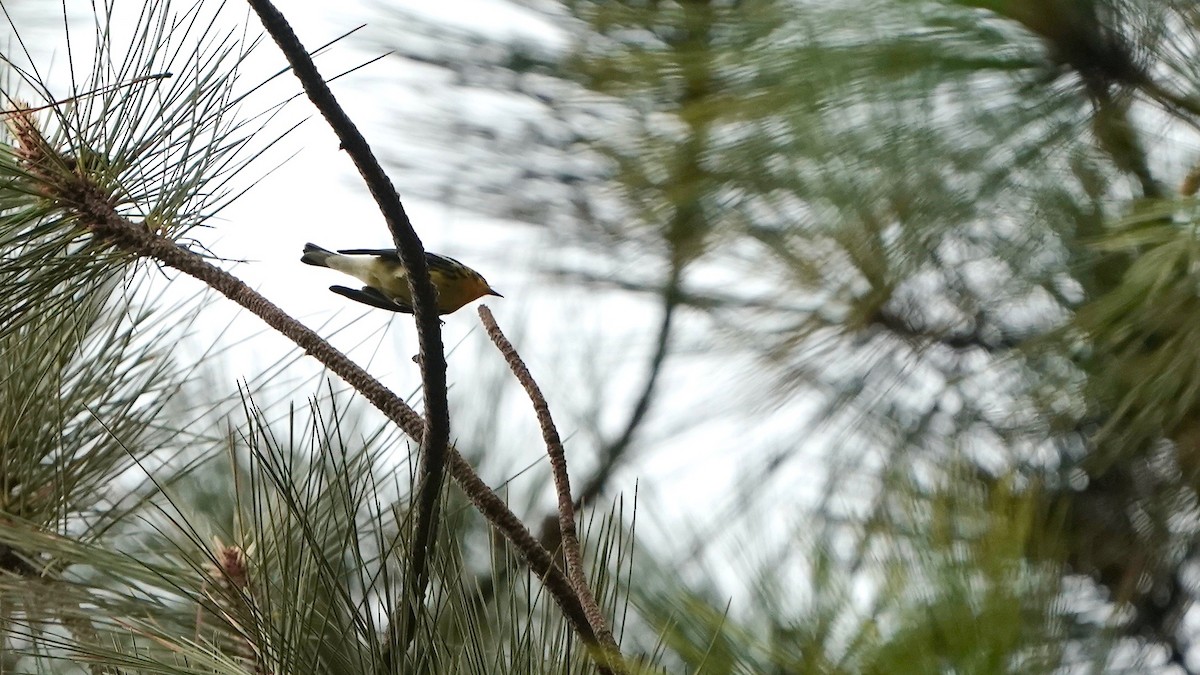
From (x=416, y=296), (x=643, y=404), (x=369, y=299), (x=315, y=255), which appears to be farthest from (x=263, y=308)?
(x=643, y=404)

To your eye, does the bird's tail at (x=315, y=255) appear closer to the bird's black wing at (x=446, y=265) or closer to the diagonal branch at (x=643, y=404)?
the bird's black wing at (x=446, y=265)

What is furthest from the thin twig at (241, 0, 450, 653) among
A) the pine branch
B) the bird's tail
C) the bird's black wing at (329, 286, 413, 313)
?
the bird's tail

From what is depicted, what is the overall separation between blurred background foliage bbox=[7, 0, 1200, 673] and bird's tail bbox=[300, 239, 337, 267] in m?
0.13

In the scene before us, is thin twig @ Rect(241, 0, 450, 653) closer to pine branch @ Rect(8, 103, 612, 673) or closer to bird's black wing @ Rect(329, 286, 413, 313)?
pine branch @ Rect(8, 103, 612, 673)

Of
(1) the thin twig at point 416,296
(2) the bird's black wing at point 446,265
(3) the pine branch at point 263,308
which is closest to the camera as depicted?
(1) the thin twig at point 416,296

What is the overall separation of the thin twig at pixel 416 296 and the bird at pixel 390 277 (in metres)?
0.47

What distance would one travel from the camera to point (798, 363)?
997mm

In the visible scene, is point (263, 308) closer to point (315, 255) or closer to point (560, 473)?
point (560, 473)

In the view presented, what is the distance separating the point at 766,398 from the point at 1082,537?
10.5 inches

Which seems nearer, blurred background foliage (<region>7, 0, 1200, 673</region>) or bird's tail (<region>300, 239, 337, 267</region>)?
blurred background foliage (<region>7, 0, 1200, 673</region>)

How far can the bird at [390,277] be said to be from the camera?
1.07 m

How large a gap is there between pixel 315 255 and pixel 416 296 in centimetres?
75

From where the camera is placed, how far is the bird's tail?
4.17 feet

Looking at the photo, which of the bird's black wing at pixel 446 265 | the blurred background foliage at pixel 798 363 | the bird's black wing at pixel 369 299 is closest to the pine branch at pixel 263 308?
the blurred background foliage at pixel 798 363
